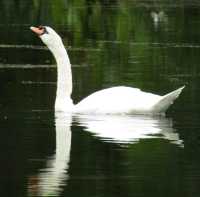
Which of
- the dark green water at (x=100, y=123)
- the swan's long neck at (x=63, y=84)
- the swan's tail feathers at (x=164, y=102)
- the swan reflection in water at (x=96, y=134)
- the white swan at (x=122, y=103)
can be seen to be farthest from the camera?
the swan's long neck at (x=63, y=84)

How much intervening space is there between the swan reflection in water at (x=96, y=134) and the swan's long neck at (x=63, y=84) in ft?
1.09

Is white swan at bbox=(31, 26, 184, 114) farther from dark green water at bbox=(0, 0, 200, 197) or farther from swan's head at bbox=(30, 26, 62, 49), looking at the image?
swan's head at bbox=(30, 26, 62, 49)

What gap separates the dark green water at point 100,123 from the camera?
406 inches

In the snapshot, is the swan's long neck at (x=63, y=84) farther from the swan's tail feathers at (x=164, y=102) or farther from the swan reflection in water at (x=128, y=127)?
the swan's tail feathers at (x=164, y=102)

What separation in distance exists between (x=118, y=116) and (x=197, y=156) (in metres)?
3.59

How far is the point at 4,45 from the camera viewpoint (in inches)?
1039

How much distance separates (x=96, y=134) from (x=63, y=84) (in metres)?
3.07

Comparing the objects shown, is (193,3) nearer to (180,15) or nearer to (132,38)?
(180,15)

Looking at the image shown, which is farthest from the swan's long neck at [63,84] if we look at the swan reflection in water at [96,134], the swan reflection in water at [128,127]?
the swan reflection in water at [128,127]

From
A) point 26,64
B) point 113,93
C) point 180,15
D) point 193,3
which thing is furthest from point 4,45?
point 193,3

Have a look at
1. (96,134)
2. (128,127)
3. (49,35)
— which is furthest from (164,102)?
(49,35)

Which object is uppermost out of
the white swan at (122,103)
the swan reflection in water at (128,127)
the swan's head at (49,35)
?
the swan's head at (49,35)

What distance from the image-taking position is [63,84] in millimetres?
16391

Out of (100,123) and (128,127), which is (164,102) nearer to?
(100,123)
